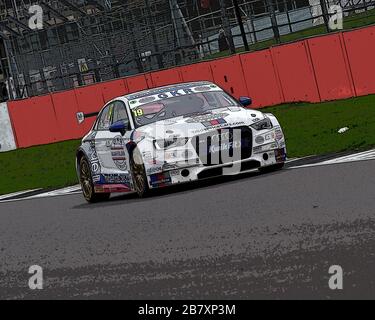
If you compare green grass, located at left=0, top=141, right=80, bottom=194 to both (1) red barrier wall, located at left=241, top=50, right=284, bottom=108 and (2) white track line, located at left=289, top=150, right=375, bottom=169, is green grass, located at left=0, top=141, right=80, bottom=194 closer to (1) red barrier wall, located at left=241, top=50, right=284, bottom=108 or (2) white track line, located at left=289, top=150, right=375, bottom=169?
(1) red barrier wall, located at left=241, top=50, right=284, bottom=108

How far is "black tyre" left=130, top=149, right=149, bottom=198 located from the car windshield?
0.56 meters

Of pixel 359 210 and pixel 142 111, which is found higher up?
pixel 142 111

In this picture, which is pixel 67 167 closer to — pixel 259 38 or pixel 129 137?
pixel 129 137

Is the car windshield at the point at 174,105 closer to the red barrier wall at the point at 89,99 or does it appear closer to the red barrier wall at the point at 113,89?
the red barrier wall at the point at 113,89

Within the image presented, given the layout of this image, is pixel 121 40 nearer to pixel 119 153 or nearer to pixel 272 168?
pixel 119 153

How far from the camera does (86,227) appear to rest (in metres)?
11.9

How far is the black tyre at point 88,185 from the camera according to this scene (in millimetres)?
15664

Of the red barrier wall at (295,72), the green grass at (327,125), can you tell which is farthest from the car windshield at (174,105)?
the red barrier wall at (295,72)

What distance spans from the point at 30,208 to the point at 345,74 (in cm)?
1104

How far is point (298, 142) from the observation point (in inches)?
781

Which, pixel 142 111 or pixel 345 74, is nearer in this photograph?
pixel 142 111

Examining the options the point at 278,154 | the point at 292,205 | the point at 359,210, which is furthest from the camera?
the point at 278,154

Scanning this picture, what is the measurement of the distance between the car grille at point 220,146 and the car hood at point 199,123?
0.07m
